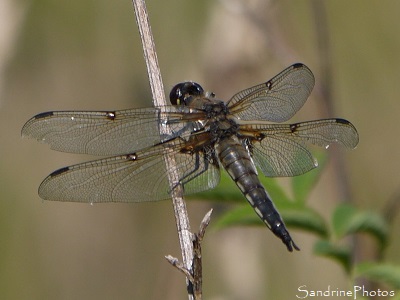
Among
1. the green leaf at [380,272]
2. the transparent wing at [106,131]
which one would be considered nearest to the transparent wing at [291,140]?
the transparent wing at [106,131]

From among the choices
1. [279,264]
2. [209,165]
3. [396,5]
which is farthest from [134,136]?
[396,5]

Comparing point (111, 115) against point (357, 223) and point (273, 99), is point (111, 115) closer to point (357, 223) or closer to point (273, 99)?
point (273, 99)

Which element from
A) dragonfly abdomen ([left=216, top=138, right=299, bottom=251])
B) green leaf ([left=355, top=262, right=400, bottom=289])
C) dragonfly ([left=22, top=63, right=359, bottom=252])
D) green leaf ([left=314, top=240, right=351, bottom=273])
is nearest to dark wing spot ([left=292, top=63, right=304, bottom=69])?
dragonfly ([left=22, top=63, right=359, bottom=252])

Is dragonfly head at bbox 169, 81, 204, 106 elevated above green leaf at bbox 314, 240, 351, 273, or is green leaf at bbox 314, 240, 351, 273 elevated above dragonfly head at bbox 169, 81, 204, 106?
dragonfly head at bbox 169, 81, 204, 106

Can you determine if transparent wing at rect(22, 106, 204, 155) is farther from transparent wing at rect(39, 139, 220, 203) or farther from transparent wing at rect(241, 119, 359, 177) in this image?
transparent wing at rect(241, 119, 359, 177)

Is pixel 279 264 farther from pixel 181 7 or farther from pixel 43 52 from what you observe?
pixel 43 52

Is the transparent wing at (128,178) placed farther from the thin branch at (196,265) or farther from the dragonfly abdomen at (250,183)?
the thin branch at (196,265)
